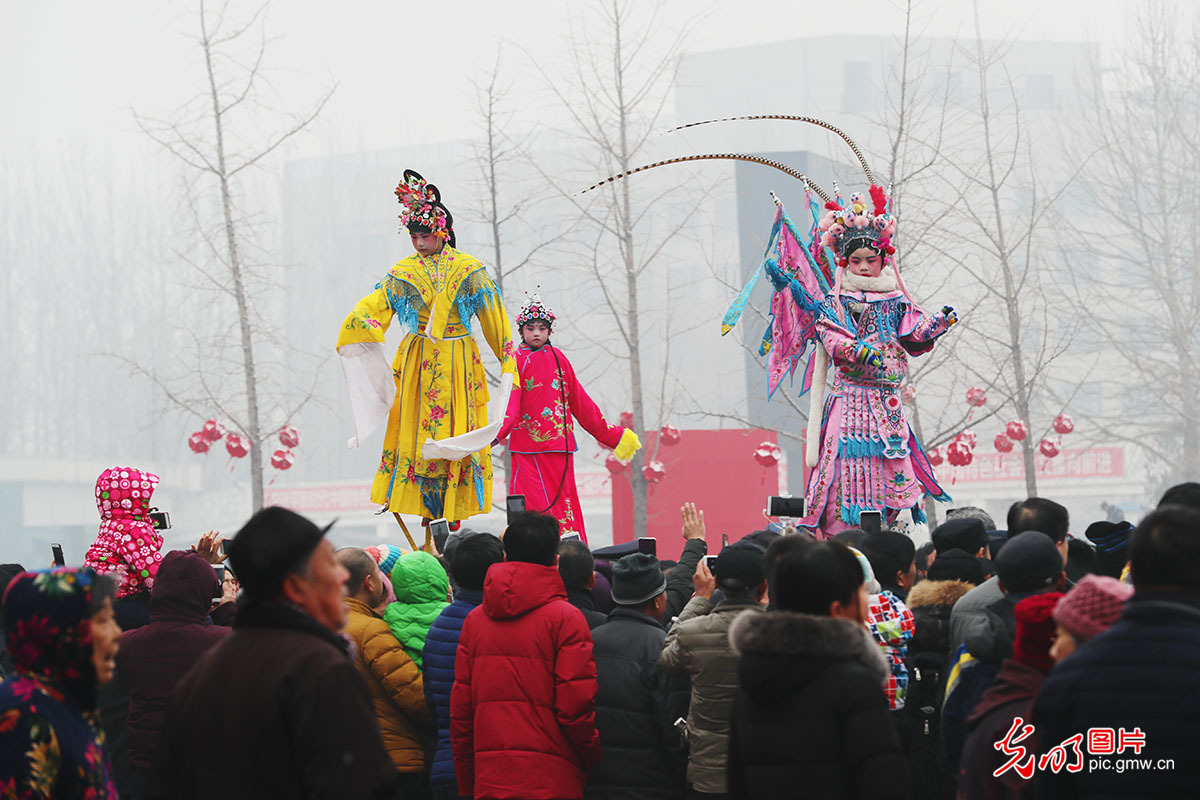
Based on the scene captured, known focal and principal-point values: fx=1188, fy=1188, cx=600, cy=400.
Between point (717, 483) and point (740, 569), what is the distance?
8868 mm

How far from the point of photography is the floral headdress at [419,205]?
7.20 metres

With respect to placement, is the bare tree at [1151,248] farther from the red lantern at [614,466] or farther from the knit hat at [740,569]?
the knit hat at [740,569]

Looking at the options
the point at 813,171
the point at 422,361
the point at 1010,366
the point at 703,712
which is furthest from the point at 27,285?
the point at 703,712

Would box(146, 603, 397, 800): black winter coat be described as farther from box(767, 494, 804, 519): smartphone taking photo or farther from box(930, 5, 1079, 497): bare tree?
box(930, 5, 1079, 497): bare tree

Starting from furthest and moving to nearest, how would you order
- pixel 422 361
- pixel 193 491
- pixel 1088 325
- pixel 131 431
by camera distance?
pixel 131 431 < pixel 193 491 < pixel 1088 325 < pixel 422 361

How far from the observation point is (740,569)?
367cm

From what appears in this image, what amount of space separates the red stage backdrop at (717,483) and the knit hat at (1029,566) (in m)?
8.84

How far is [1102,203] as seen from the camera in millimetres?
18969

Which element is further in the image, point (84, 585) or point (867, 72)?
point (867, 72)

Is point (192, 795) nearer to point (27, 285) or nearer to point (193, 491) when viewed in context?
point (193, 491)

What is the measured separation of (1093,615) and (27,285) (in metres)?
30.2

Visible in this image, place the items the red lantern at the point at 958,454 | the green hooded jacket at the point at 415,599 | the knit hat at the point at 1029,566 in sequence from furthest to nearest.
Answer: the red lantern at the point at 958,454 → the green hooded jacket at the point at 415,599 → the knit hat at the point at 1029,566

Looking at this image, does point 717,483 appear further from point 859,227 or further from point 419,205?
point 419,205

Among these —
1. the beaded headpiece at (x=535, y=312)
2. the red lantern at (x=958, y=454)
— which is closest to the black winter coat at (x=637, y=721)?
the beaded headpiece at (x=535, y=312)
